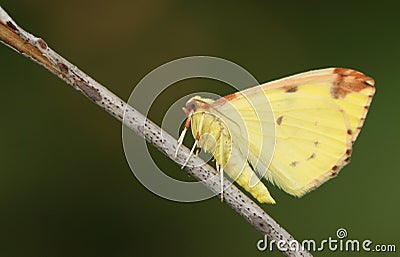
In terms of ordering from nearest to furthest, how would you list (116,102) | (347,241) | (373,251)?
(116,102) < (347,241) < (373,251)

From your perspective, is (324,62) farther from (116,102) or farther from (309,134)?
(116,102)

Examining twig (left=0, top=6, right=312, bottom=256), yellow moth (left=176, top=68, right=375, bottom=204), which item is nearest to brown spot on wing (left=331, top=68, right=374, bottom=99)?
yellow moth (left=176, top=68, right=375, bottom=204)

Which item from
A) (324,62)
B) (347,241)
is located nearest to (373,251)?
(347,241)
